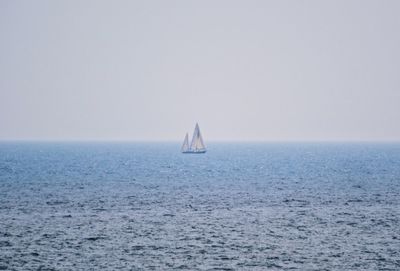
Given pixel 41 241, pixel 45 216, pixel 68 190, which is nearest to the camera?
pixel 41 241

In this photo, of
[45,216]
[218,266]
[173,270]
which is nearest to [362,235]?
[218,266]

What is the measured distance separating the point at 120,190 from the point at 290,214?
3463 cm

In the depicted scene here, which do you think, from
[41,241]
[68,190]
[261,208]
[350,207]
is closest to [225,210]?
[261,208]

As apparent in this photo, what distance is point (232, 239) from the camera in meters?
49.7

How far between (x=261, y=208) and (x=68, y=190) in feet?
114

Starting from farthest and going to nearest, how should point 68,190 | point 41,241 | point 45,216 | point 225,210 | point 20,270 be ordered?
point 68,190 < point 225,210 < point 45,216 < point 41,241 < point 20,270

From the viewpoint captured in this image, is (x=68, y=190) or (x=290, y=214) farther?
(x=68, y=190)

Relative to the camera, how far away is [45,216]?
60688 millimetres

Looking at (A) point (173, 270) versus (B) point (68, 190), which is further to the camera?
(B) point (68, 190)

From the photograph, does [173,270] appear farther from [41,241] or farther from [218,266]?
[41,241]

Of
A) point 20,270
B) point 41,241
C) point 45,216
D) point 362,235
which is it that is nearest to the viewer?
point 20,270

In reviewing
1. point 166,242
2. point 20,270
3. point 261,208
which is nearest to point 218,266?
point 166,242

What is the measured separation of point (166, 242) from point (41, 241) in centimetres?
1137

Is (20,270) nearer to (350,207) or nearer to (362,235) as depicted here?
(362,235)
